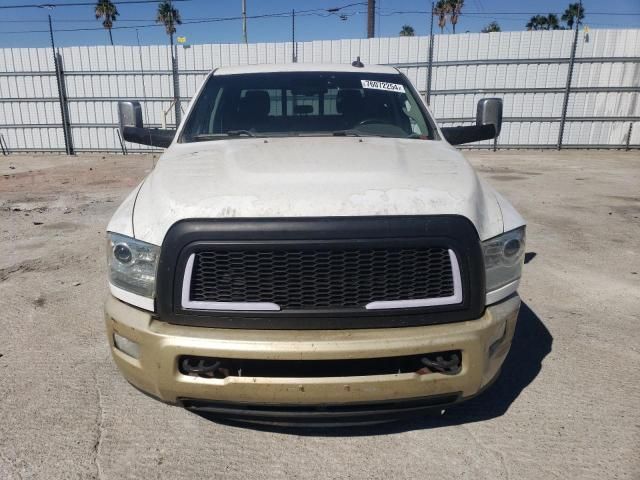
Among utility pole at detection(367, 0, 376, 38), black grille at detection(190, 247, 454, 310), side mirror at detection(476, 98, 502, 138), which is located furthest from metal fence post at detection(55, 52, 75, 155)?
black grille at detection(190, 247, 454, 310)

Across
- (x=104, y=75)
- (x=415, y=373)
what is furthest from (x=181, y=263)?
(x=104, y=75)

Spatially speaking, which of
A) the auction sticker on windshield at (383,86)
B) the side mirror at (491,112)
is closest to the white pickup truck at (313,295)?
the auction sticker on windshield at (383,86)

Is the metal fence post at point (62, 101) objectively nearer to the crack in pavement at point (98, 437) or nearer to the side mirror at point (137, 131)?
the side mirror at point (137, 131)

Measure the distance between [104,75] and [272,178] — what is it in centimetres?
1516

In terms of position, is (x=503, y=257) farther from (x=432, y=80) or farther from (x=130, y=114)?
(x=432, y=80)

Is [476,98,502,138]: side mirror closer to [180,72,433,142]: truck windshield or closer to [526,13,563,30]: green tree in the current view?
[180,72,433,142]: truck windshield

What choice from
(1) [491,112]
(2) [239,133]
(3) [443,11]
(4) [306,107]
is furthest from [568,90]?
(3) [443,11]

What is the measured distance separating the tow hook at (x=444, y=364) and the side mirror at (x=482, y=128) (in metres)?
2.08

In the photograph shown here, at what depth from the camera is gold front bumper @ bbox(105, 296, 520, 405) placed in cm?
197

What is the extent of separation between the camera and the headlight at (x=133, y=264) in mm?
2100

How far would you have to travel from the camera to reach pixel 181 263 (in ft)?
6.60

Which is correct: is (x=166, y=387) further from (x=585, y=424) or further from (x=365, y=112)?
(x=365, y=112)

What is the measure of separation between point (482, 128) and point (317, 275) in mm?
2467

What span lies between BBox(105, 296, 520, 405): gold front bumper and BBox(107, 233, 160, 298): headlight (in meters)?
0.12
